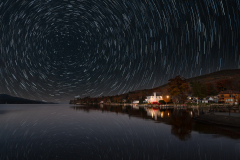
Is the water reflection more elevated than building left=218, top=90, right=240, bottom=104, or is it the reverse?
building left=218, top=90, right=240, bottom=104

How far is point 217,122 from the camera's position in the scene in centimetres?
2541

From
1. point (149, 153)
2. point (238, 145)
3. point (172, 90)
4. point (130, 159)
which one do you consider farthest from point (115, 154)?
point (172, 90)

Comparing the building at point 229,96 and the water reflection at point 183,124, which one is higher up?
the building at point 229,96

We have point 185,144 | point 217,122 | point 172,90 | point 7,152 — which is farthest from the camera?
point 172,90

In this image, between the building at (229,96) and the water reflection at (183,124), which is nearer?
the water reflection at (183,124)

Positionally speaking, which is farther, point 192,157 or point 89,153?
point 89,153

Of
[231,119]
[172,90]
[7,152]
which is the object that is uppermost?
[172,90]

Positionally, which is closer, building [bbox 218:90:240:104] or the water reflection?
the water reflection

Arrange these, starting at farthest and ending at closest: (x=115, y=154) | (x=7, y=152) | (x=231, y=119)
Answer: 1. (x=231, y=119)
2. (x=7, y=152)
3. (x=115, y=154)

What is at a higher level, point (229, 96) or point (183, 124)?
point (229, 96)

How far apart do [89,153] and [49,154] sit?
2.70 metres

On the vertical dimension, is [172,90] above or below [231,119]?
above

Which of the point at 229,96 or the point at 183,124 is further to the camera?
the point at 229,96

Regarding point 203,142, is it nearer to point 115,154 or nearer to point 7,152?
point 115,154
